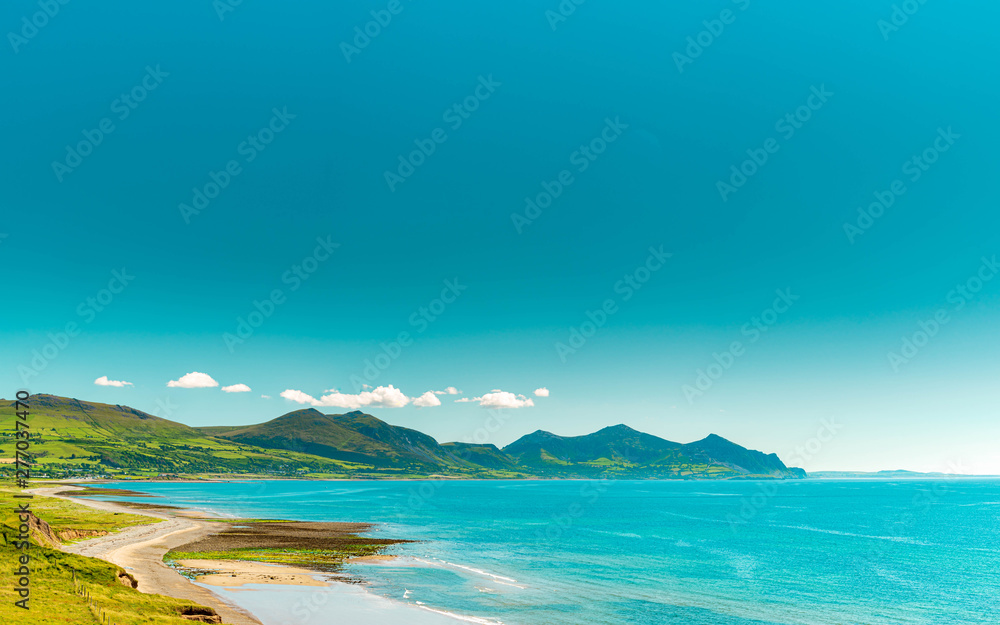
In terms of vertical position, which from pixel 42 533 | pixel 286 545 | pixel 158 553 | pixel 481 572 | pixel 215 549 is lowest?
pixel 286 545

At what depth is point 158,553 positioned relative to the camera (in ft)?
274

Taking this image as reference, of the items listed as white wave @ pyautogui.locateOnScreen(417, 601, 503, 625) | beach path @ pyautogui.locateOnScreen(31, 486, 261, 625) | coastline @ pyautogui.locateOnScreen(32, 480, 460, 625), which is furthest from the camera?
white wave @ pyautogui.locateOnScreen(417, 601, 503, 625)

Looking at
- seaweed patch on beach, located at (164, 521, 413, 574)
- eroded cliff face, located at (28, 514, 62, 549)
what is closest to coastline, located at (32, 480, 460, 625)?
seaweed patch on beach, located at (164, 521, 413, 574)

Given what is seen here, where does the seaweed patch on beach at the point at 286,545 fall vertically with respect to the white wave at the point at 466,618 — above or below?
below

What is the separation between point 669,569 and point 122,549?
85063mm

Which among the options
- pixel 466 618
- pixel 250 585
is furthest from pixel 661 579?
pixel 250 585

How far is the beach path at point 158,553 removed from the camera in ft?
181

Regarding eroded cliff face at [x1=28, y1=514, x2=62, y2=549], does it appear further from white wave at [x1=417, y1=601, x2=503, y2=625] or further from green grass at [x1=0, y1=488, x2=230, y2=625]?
white wave at [x1=417, y1=601, x2=503, y2=625]

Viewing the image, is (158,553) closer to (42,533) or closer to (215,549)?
(215,549)

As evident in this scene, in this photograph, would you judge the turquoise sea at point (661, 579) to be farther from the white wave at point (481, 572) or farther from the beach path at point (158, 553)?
the beach path at point (158, 553)

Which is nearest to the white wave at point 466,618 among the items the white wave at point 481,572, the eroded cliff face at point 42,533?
the white wave at point 481,572

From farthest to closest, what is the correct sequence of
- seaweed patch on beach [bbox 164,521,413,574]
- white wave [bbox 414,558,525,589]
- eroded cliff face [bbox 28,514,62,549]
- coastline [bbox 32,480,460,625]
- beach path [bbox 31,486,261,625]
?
seaweed patch on beach [bbox 164,521,413,574] → white wave [bbox 414,558,525,589] → eroded cliff face [bbox 28,514,62,549] → beach path [bbox 31,486,261,625] → coastline [bbox 32,480,460,625]

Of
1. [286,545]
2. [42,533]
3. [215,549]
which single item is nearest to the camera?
[42,533]

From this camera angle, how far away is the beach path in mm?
55281
